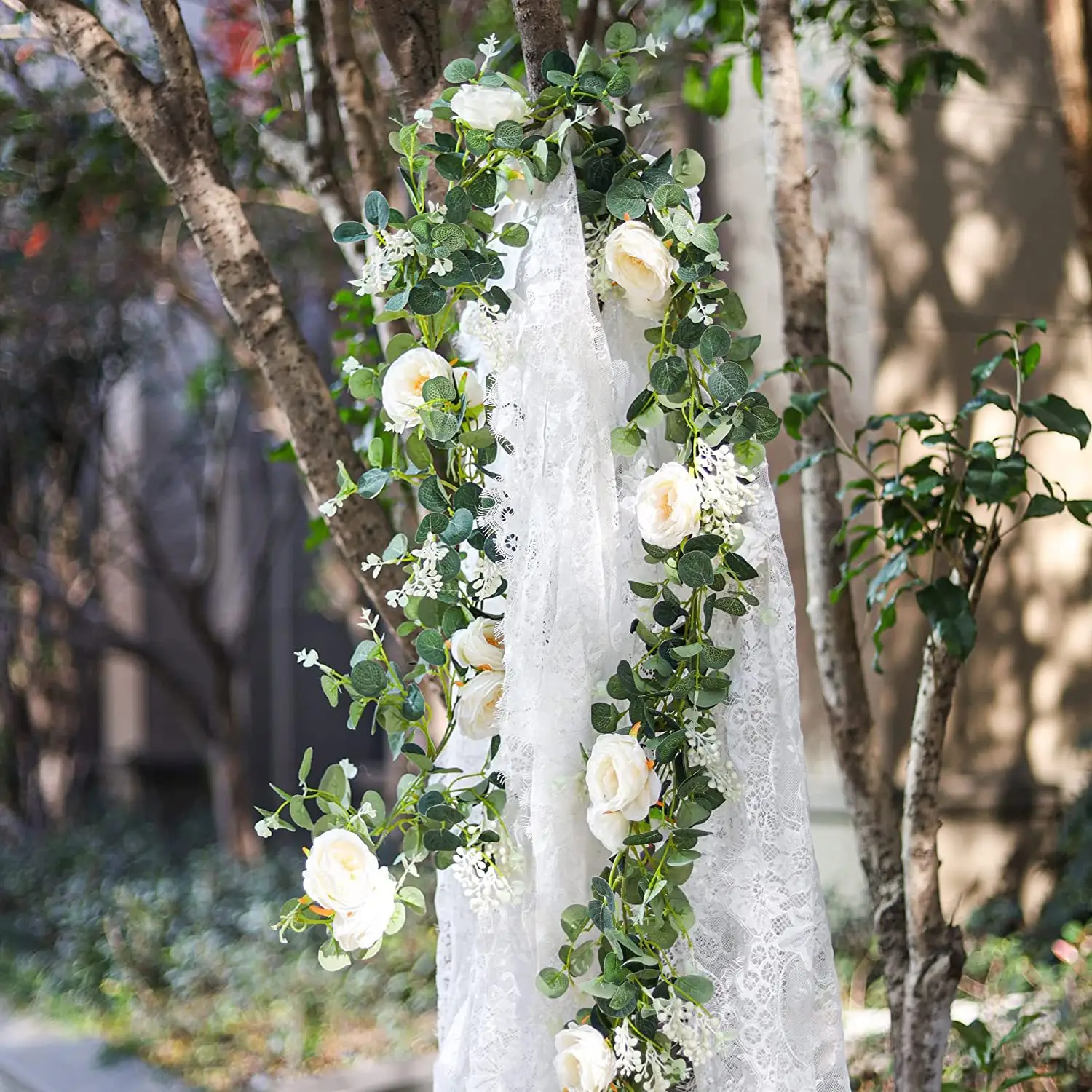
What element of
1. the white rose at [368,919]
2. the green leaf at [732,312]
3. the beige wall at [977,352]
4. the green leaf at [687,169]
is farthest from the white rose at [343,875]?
the beige wall at [977,352]

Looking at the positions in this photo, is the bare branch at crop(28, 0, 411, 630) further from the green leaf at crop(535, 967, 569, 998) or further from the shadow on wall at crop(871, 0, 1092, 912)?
the shadow on wall at crop(871, 0, 1092, 912)

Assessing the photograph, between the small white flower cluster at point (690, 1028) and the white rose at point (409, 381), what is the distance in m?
0.69

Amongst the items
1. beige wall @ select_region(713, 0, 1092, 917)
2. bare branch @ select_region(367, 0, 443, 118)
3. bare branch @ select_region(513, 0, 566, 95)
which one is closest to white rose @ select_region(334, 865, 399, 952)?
bare branch @ select_region(513, 0, 566, 95)

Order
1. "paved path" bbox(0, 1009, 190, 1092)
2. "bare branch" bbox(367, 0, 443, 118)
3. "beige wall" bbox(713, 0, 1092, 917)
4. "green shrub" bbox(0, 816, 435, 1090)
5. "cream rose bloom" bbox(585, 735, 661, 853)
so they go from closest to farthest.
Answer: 1. "cream rose bloom" bbox(585, 735, 661, 853)
2. "bare branch" bbox(367, 0, 443, 118)
3. "paved path" bbox(0, 1009, 190, 1092)
4. "green shrub" bbox(0, 816, 435, 1090)
5. "beige wall" bbox(713, 0, 1092, 917)

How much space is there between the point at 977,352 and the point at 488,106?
3.89 m

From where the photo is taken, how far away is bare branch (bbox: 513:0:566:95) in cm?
155

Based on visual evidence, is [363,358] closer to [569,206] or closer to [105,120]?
[569,206]

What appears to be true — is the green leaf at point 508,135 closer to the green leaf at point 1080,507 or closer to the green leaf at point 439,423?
the green leaf at point 439,423

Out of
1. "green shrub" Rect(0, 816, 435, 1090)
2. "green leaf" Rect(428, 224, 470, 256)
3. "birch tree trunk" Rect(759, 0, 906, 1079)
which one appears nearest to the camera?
"green leaf" Rect(428, 224, 470, 256)

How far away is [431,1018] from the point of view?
14.3 ft

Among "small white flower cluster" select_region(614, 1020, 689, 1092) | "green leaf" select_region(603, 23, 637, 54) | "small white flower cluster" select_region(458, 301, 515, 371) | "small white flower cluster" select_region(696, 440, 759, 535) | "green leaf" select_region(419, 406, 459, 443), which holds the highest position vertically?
"green leaf" select_region(603, 23, 637, 54)

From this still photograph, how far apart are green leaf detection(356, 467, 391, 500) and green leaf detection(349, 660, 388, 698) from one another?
Result: 0.63 ft

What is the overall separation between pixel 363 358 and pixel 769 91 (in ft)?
3.22

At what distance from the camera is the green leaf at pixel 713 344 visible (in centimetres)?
135
